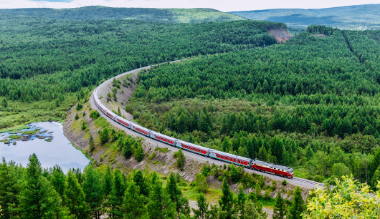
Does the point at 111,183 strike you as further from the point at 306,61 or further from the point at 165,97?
A: the point at 306,61

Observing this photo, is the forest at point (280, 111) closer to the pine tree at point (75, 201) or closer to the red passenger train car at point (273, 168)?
the red passenger train car at point (273, 168)

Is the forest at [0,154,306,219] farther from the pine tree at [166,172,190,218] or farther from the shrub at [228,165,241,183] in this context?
the shrub at [228,165,241,183]

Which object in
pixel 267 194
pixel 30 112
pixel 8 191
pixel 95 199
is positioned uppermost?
pixel 8 191

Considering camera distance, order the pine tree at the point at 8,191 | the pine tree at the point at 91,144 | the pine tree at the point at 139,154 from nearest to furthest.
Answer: the pine tree at the point at 8,191
the pine tree at the point at 139,154
the pine tree at the point at 91,144

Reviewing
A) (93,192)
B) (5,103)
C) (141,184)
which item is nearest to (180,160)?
(141,184)

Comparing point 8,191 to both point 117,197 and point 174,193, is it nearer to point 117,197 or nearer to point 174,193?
point 117,197

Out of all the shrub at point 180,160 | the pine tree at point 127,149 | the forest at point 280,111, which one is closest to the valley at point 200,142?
the pine tree at point 127,149
